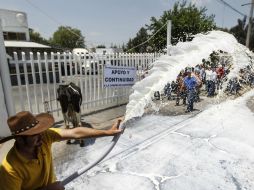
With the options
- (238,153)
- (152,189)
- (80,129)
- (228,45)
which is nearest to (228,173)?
(238,153)

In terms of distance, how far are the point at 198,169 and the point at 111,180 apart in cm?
162

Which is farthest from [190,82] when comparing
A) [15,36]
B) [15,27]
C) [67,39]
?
[67,39]

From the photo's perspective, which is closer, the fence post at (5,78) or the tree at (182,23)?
the fence post at (5,78)

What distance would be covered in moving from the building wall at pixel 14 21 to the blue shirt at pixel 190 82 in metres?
22.8

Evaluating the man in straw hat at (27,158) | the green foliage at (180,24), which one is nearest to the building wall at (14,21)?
the green foliage at (180,24)

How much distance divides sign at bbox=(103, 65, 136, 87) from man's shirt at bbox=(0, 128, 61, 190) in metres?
6.36

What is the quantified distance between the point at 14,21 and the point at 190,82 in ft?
79.3

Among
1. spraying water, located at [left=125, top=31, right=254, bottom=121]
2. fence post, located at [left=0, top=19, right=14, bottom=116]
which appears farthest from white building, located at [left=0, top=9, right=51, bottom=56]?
spraying water, located at [left=125, top=31, right=254, bottom=121]

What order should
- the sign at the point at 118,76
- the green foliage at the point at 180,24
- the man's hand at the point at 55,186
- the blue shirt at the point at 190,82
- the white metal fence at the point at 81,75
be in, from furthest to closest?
the green foliage at the point at 180,24, the blue shirt at the point at 190,82, the sign at the point at 118,76, the white metal fence at the point at 81,75, the man's hand at the point at 55,186

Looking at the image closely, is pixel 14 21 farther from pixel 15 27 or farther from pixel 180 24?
pixel 180 24

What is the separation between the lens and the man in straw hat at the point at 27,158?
1985 mm

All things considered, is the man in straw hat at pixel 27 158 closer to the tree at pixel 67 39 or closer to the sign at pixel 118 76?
the sign at pixel 118 76

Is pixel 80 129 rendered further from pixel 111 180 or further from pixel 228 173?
pixel 228 173

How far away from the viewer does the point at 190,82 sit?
9.33m
